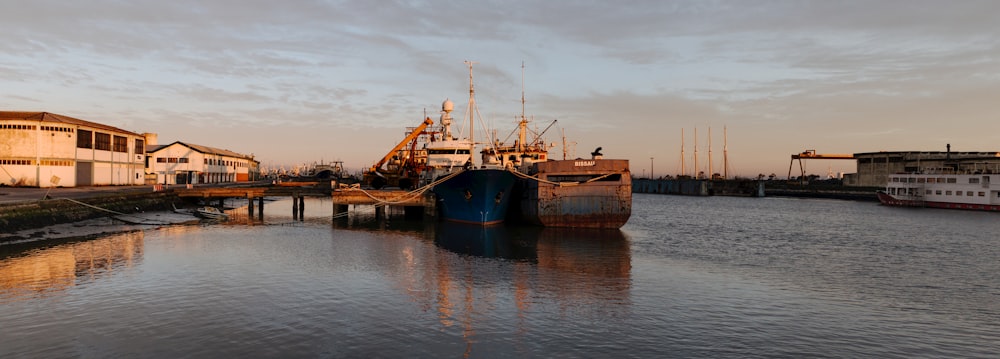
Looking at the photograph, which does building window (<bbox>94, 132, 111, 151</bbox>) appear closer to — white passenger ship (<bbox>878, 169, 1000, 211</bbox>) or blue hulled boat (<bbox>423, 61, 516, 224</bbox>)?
blue hulled boat (<bbox>423, 61, 516, 224</bbox>)

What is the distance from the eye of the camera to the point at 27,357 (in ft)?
42.6

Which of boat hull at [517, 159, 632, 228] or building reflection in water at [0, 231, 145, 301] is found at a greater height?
boat hull at [517, 159, 632, 228]

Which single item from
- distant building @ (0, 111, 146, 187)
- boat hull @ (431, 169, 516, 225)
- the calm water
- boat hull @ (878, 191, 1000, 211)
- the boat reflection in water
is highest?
distant building @ (0, 111, 146, 187)

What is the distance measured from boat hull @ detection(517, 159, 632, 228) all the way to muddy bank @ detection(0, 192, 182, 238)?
34.4 metres

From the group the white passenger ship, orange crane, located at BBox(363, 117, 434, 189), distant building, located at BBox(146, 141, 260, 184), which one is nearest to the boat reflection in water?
orange crane, located at BBox(363, 117, 434, 189)

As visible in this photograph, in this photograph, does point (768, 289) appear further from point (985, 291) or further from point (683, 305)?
point (985, 291)

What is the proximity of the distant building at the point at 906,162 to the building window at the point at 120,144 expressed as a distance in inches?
5150

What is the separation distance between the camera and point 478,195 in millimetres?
44375

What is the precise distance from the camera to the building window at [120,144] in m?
63.9

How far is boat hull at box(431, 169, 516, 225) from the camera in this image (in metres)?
42.8

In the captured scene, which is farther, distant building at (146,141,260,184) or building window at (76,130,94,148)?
distant building at (146,141,260,184)

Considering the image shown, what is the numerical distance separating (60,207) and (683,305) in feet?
142

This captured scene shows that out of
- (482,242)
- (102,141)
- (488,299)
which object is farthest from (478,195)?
(102,141)

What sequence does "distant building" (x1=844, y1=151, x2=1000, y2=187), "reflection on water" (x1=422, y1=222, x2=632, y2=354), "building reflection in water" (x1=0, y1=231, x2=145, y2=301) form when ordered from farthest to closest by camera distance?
"distant building" (x1=844, y1=151, x2=1000, y2=187), "building reflection in water" (x1=0, y1=231, x2=145, y2=301), "reflection on water" (x1=422, y1=222, x2=632, y2=354)
